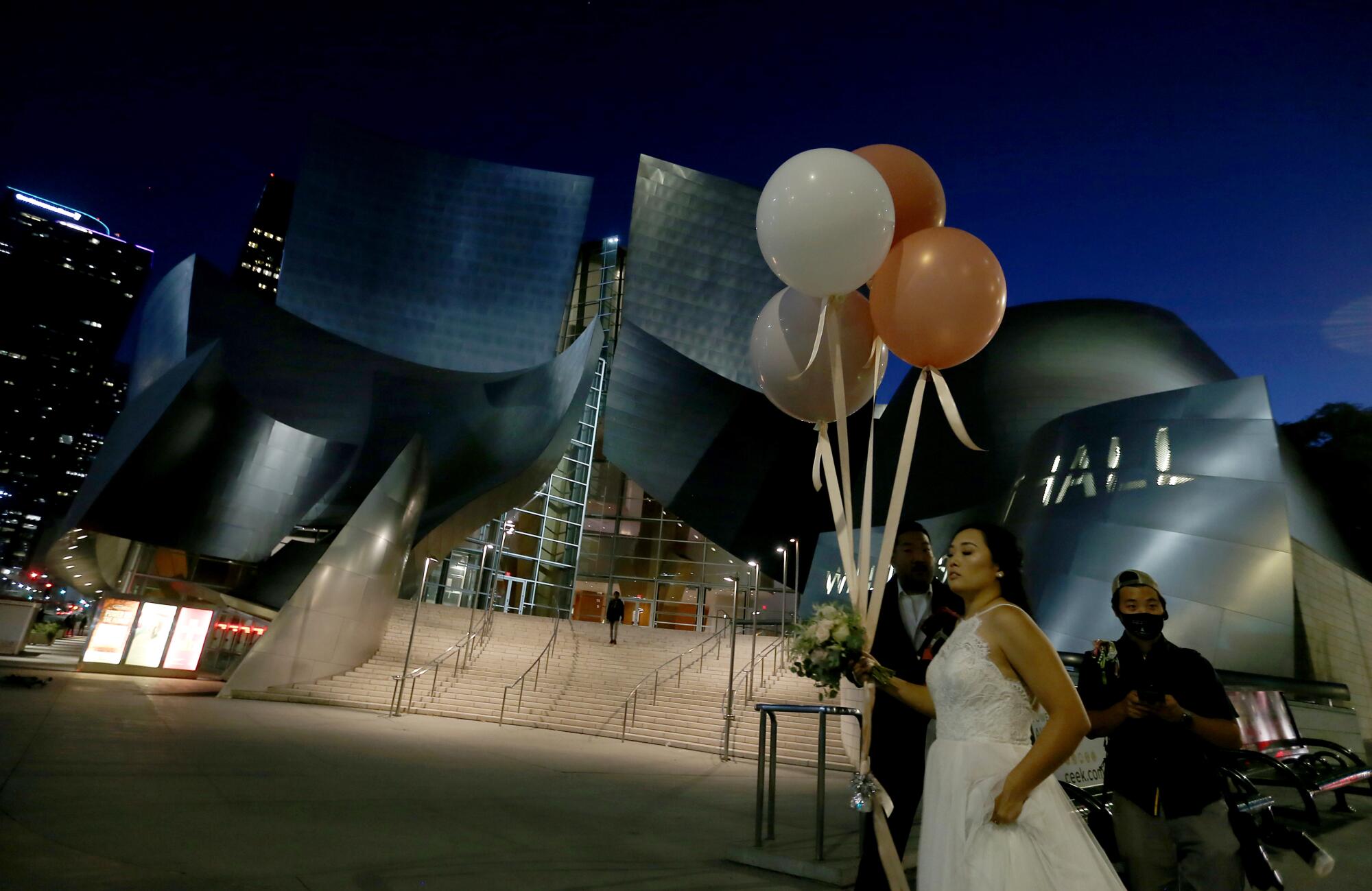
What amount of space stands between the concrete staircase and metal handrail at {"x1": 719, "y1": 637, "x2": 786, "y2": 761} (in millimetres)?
96

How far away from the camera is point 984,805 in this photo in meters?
1.94

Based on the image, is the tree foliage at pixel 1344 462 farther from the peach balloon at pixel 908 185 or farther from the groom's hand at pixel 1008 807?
the groom's hand at pixel 1008 807

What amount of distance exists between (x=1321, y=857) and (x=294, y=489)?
2184 cm

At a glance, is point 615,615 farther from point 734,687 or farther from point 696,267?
point 696,267

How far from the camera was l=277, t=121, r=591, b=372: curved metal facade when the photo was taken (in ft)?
91.1

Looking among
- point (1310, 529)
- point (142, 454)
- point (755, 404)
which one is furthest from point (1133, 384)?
point (142, 454)

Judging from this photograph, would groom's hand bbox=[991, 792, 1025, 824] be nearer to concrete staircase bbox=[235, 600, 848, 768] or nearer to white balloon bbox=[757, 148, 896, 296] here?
white balloon bbox=[757, 148, 896, 296]

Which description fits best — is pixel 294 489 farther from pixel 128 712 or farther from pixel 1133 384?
pixel 1133 384

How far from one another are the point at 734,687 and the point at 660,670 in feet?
6.72

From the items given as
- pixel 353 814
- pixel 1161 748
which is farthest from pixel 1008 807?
pixel 353 814

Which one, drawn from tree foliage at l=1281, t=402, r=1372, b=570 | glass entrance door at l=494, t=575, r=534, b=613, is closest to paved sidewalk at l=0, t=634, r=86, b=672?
glass entrance door at l=494, t=575, r=534, b=613

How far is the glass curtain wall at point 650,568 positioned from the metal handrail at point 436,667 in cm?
1335

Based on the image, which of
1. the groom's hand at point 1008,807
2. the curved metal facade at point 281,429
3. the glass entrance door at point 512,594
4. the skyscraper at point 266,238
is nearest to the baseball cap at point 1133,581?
the groom's hand at point 1008,807

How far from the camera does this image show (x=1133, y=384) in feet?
53.7
